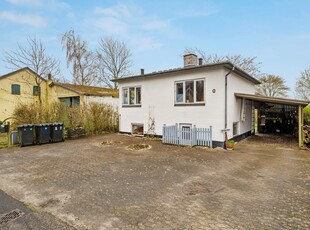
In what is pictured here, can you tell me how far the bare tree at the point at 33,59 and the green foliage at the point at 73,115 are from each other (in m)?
9.16

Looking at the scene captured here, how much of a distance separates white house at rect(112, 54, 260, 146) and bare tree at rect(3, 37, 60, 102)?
10.6 metres

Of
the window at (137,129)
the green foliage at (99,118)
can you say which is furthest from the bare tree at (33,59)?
the window at (137,129)

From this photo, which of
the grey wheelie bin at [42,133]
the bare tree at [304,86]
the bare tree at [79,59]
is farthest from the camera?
the bare tree at [304,86]

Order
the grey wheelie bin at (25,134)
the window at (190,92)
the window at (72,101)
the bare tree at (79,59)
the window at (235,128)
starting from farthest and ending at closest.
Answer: the bare tree at (79,59)
the window at (72,101)
the window at (235,128)
the window at (190,92)
the grey wheelie bin at (25,134)

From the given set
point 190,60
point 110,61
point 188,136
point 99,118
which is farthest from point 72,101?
Answer: point 188,136

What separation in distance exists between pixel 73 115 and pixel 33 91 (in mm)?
12602

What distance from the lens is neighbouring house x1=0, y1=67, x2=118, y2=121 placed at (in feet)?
57.2

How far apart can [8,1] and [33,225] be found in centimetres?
1274

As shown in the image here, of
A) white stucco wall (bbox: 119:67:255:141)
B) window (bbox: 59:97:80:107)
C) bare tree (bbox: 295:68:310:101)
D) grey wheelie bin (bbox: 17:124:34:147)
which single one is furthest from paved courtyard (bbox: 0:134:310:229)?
bare tree (bbox: 295:68:310:101)

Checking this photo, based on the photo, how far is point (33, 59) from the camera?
714 inches

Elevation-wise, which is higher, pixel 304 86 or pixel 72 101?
pixel 304 86

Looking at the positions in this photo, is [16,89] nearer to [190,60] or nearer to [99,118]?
[99,118]

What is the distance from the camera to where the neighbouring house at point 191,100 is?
29.7 feet

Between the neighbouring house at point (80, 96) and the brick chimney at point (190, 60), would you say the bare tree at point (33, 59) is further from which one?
the brick chimney at point (190, 60)
